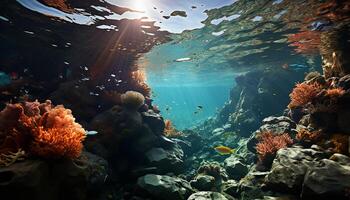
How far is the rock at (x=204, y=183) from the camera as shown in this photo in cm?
1025

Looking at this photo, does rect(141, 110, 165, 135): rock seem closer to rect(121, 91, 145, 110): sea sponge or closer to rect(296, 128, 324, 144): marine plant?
rect(121, 91, 145, 110): sea sponge

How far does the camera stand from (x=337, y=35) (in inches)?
642

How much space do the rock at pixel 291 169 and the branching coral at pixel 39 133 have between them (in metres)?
6.20

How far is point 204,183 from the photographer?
33.7 feet

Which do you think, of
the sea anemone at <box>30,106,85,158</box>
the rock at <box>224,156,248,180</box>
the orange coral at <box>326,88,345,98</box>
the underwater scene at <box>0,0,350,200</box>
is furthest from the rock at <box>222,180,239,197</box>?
the sea anemone at <box>30,106,85,158</box>

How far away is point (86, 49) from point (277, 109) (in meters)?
19.7

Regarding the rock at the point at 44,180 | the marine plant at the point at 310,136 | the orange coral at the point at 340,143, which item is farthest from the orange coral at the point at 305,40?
the rock at the point at 44,180

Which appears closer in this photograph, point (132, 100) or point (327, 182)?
point (327, 182)

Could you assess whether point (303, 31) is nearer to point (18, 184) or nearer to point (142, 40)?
point (142, 40)

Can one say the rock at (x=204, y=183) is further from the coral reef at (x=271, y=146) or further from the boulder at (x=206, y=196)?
the coral reef at (x=271, y=146)

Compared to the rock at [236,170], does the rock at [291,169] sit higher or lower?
higher

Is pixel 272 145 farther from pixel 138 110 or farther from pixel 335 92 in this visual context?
pixel 138 110

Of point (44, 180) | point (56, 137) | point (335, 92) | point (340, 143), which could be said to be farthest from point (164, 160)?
point (335, 92)

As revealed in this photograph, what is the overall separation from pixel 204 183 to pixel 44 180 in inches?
263
